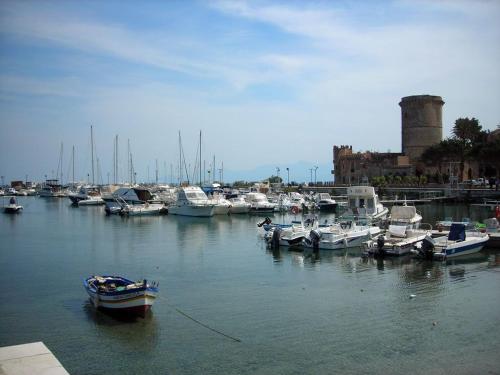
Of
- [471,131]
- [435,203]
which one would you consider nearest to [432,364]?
[435,203]

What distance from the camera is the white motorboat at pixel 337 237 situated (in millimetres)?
32406

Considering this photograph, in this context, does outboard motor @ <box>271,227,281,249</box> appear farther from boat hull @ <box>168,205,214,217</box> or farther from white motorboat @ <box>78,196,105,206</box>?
white motorboat @ <box>78,196,105,206</box>

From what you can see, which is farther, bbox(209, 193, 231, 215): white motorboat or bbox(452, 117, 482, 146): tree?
bbox(452, 117, 482, 146): tree

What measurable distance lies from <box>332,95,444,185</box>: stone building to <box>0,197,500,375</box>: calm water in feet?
216

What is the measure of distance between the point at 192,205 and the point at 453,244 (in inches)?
1459

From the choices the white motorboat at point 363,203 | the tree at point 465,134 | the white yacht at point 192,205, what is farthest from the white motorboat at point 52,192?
the white motorboat at point 363,203

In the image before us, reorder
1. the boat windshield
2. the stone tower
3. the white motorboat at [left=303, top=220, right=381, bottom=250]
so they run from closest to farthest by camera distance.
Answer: the white motorboat at [left=303, top=220, right=381, bottom=250] < the boat windshield < the stone tower

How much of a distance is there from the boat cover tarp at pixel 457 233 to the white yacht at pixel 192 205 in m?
34.5

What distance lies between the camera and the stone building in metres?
95.8

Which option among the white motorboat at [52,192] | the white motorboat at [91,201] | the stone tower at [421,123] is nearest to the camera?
the white motorboat at [91,201]

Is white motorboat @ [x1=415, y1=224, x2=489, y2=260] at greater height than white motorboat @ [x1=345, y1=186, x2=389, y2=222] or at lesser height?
lesser

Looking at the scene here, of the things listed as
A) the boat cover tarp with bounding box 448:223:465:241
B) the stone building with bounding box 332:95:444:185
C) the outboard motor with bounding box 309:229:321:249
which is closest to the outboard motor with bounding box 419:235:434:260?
→ the boat cover tarp with bounding box 448:223:465:241

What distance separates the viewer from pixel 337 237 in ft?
107

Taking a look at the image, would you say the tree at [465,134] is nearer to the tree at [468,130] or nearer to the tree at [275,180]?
the tree at [468,130]
